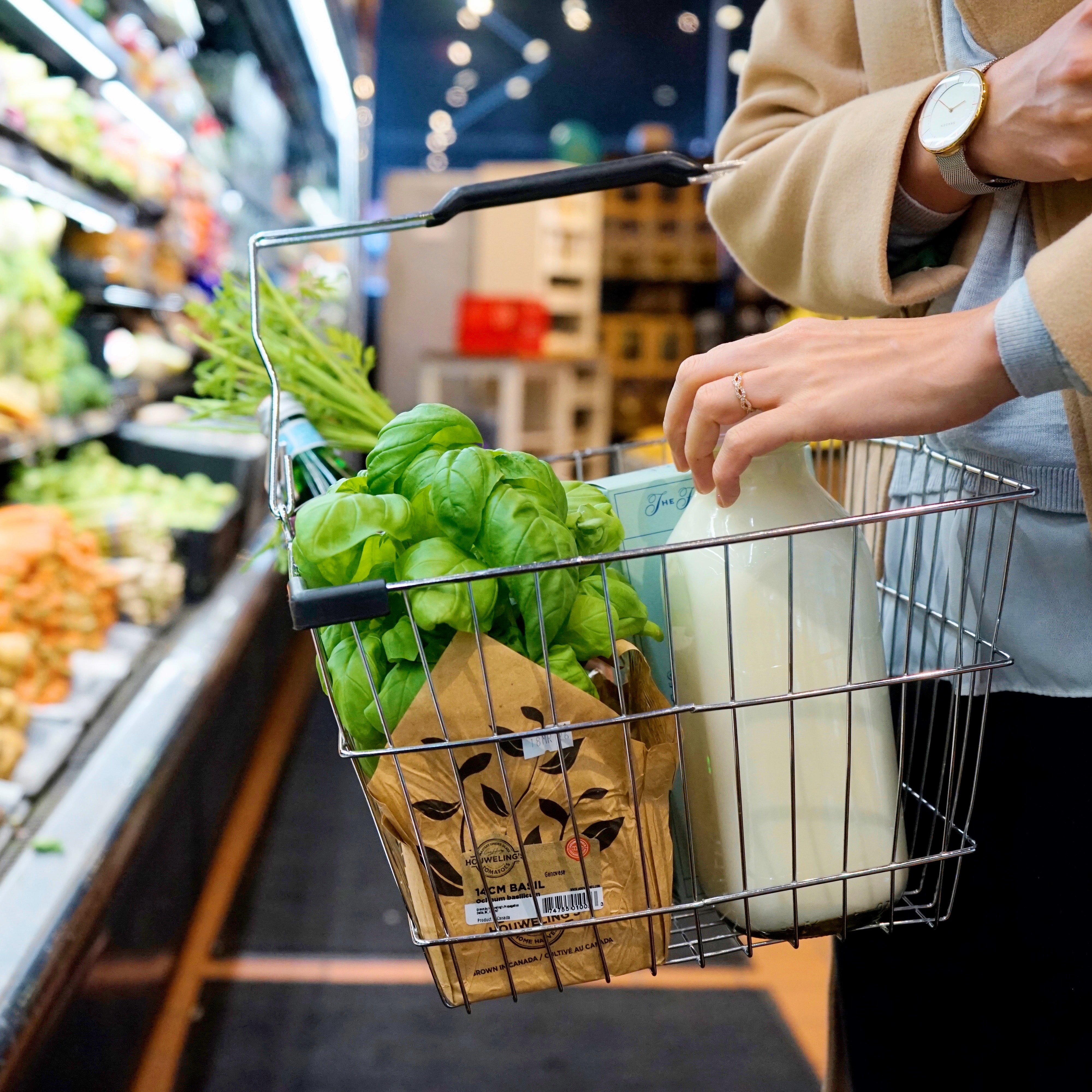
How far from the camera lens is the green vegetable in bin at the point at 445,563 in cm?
59

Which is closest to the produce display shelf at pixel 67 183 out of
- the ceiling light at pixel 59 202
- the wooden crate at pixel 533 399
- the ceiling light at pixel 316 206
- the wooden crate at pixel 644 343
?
the ceiling light at pixel 59 202

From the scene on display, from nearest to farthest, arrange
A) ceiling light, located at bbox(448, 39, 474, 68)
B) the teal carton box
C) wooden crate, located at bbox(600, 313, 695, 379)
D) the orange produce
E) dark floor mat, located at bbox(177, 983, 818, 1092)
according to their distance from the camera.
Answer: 1. the teal carton box
2. dark floor mat, located at bbox(177, 983, 818, 1092)
3. the orange produce
4. wooden crate, located at bbox(600, 313, 695, 379)
5. ceiling light, located at bbox(448, 39, 474, 68)

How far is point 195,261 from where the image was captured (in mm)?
4055

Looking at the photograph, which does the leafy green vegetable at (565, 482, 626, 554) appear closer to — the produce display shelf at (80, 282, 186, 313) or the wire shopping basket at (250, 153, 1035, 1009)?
the wire shopping basket at (250, 153, 1035, 1009)

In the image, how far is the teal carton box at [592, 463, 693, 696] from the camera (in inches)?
29.5

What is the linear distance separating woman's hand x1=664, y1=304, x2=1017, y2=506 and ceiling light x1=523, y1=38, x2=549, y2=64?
9.15 metres

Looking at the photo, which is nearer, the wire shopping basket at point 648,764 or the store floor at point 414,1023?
the wire shopping basket at point 648,764

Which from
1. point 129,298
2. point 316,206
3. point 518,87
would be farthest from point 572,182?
point 518,87

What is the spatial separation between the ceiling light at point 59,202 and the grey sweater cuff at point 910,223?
1956mm

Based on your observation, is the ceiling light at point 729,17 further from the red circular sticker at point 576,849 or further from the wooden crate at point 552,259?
the red circular sticker at point 576,849

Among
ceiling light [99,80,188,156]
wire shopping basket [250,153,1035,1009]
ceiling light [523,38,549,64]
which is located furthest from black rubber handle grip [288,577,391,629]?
ceiling light [523,38,549,64]

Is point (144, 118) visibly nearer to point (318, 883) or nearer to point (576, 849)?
point (318, 883)

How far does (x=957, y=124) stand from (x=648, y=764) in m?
0.48

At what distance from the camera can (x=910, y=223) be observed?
812 mm
